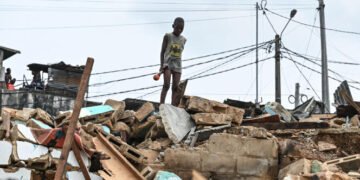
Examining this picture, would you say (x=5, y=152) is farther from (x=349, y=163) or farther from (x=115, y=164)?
(x=349, y=163)

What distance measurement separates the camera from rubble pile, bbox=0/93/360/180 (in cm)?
544

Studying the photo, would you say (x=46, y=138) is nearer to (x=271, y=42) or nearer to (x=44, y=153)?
(x=44, y=153)

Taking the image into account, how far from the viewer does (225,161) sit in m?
6.49

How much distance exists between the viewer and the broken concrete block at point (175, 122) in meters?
7.25

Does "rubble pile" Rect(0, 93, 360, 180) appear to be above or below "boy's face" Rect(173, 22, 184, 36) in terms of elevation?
below

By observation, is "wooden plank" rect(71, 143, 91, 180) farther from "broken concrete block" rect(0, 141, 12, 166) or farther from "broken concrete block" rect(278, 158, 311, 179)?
"broken concrete block" rect(278, 158, 311, 179)

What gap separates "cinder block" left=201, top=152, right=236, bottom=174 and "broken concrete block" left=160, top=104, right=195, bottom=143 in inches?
29.9

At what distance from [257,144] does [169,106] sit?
1.47m

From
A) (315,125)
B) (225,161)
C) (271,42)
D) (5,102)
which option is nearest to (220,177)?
(225,161)

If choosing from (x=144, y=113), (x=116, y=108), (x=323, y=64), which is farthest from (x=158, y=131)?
(x=323, y=64)

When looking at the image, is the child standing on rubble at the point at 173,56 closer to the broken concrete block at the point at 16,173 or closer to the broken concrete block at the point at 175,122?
the broken concrete block at the point at 175,122

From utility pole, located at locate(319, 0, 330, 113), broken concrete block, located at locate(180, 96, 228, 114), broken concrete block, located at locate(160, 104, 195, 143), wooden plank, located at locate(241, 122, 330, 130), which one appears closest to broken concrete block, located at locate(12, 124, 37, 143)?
broken concrete block, located at locate(160, 104, 195, 143)

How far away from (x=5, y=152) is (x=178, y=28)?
3.71m

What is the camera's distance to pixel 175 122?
741 centimetres
